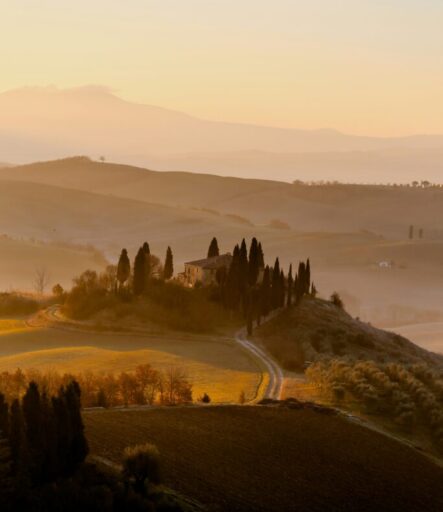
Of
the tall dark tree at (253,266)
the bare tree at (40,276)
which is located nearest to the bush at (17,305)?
the tall dark tree at (253,266)

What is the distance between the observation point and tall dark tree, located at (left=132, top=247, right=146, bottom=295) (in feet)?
255

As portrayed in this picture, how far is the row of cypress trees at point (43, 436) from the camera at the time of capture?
2927cm

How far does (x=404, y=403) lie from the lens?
5231 centimetres

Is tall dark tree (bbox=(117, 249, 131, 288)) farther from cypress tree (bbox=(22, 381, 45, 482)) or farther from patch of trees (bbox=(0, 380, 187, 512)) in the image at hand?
cypress tree (bbox=(22, 381, 45, 482))

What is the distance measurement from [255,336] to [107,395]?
25502 mm

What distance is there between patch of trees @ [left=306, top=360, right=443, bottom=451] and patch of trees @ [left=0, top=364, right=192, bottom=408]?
357 inches

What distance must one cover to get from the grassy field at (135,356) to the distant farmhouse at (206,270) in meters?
12.5

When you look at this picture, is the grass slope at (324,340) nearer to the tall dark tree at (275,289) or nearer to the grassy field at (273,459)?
the tall dark tree at (275,289)

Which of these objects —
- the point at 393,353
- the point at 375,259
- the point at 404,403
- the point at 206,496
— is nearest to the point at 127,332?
the point at 393,353

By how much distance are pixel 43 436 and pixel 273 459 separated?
1123 cm

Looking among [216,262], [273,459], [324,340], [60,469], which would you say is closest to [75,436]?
[60,469]

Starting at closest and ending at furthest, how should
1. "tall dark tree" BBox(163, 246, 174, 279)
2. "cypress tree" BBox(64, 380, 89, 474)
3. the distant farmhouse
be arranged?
"cypress tree" BBox(64, 380, 89, 474)
the distant farmhouse
"tall dark tree" BBox(163, 246, 174, 279)

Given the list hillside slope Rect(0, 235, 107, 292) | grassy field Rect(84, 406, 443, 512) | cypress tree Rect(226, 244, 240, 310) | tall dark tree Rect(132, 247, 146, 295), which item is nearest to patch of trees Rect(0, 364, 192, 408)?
grassy field Rect(84, 406, 443, 512)

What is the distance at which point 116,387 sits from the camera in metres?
50.7
